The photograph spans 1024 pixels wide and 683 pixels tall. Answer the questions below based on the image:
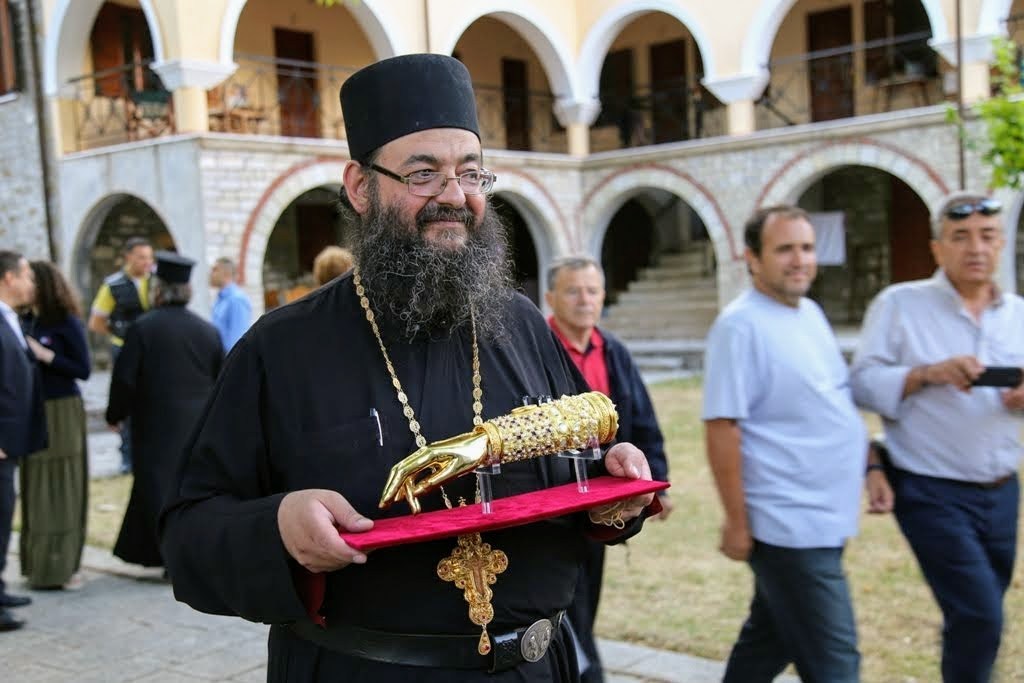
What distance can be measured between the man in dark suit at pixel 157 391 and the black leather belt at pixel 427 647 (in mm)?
4079

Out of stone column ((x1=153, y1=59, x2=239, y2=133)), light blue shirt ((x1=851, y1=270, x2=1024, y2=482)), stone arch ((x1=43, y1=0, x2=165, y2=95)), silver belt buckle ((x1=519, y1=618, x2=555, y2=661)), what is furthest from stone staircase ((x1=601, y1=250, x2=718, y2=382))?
silver belt buckle ((x1=519, y1=618, x2=555, y2=661))

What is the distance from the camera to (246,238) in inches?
576

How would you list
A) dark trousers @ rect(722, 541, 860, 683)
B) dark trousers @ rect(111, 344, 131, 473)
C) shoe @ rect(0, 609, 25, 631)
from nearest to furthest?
1. dark trousers @ rect(722, 541, 860, 683)
2. shoe @ rect(0, 609, 25, 631)
3. dark trousers @ rect(111, 344, 131, 473)

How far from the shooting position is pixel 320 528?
5.47ft

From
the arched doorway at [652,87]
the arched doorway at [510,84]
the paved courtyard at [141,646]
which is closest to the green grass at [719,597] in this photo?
the paved courtyard at [141,646]

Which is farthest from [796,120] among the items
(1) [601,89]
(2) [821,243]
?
(1) [601,89]

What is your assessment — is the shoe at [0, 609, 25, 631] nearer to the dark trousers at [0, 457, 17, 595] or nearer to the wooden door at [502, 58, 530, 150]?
the dark trousers at [0, 457, 17, 595]

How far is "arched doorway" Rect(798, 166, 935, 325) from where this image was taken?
20.0 meters

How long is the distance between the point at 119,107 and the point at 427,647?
54.2 feet

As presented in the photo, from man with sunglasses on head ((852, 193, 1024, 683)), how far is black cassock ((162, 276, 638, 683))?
164 cm

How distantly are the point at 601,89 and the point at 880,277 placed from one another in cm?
681

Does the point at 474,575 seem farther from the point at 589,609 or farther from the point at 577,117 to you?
the point at 577,117

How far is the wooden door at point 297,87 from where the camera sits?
1809 centimetres

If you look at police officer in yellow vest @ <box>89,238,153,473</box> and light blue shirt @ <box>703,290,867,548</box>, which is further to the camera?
police officer in yellow vest @ <box>89,238,153,473</box>
